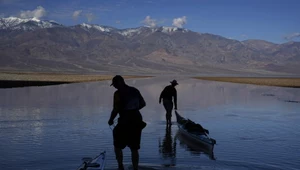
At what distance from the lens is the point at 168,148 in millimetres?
12164

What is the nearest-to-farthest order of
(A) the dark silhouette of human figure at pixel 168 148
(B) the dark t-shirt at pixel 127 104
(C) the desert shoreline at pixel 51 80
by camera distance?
(B) the dark t-shirt at pixel 127 104 → (A) the dark silhouette of human figure at pixel 168 148 → (C) the desert shoreline at pixel 51 80

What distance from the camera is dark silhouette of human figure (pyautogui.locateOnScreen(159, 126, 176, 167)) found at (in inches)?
426

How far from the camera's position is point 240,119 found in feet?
64.7

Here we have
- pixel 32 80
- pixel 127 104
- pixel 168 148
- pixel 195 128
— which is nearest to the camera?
pixel 127 104

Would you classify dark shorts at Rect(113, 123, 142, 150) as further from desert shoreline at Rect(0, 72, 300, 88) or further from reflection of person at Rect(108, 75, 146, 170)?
desert shoreline at Rect(0, 72, 300, 88)

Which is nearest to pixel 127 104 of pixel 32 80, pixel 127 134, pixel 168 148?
pixel 127 134

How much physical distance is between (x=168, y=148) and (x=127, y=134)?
383 centimetres

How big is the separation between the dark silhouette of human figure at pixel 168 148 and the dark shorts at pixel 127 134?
1.78 meters

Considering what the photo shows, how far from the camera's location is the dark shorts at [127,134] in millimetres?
8477

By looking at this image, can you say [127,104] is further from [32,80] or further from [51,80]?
[51,80]

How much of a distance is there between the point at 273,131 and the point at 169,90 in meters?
3.85

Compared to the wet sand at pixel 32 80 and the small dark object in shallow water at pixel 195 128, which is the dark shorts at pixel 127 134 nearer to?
the small dark object in shallow water at pixel 195 128

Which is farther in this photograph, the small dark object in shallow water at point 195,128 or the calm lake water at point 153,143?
the small dark object in shallow water at point 195,128

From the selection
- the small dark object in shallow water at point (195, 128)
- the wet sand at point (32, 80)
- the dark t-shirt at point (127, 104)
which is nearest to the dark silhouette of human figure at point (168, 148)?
the small dark object in shallow water at point (195, 128)
